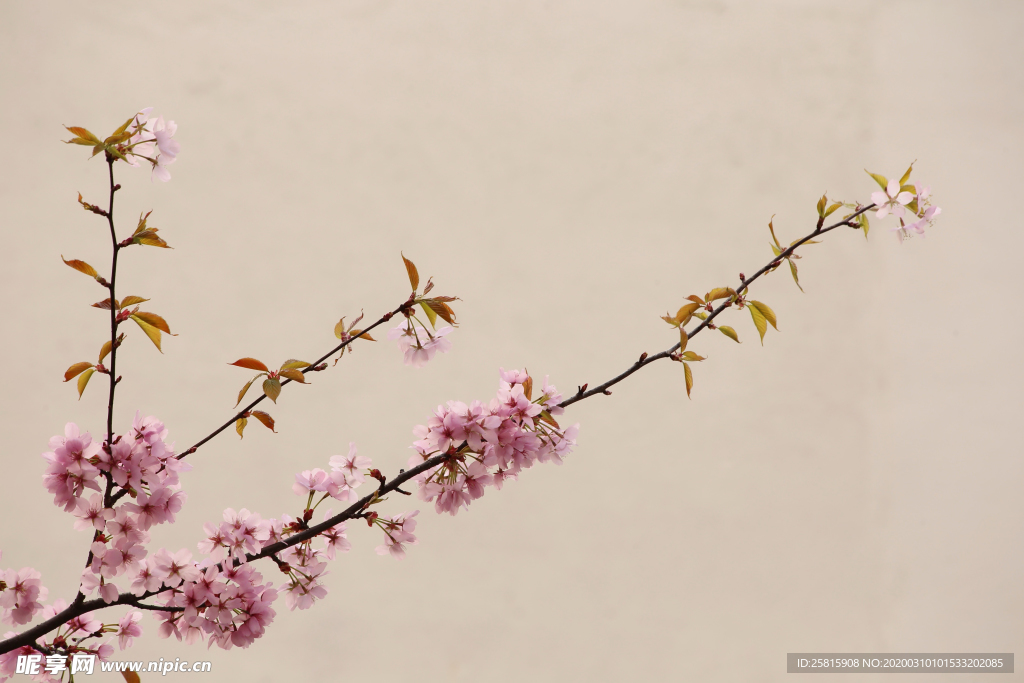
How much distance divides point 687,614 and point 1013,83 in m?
1.65

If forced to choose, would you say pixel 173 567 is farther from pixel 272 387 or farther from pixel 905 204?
pixel 905 204

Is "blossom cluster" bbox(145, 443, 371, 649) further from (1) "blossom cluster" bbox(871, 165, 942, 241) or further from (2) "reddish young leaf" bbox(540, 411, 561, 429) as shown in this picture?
(1) "blossom cluster" bbox(871, 165, 942, 241)

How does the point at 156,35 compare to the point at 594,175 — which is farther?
the point at 594,175

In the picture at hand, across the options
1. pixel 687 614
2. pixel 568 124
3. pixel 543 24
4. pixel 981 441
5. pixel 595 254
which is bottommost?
pixel 687 614

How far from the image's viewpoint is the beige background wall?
61.2 inches

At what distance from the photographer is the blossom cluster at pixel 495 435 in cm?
57

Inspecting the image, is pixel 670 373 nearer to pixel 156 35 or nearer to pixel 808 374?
pixel 808 374

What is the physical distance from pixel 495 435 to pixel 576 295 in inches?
45.4

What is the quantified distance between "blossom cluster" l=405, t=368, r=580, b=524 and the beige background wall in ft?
3.33

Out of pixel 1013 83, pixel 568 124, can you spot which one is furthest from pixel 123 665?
pixel 1013 83

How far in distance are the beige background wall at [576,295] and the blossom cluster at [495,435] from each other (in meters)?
1.01

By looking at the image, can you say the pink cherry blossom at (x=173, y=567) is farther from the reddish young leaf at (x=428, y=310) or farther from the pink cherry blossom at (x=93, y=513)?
the reddish young leaf at (x=428, y=310)

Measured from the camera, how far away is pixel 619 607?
1627 mm

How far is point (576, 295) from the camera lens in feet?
5.56
